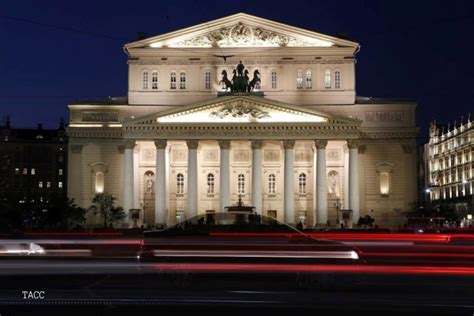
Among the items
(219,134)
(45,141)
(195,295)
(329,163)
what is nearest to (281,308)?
(195,295)

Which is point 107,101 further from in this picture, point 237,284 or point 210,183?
point 237,284

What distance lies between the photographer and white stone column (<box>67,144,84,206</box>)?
8169 centimetres

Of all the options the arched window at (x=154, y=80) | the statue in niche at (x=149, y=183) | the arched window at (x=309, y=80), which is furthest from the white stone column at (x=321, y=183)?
the arched window at (x=154, y=80)

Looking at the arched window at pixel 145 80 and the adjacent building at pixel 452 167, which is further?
the adjacent building at pixel 452 167

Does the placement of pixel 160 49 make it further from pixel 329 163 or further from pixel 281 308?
pixel 281 308

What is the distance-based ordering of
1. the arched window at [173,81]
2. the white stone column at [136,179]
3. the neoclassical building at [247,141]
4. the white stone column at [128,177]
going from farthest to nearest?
the arched window at [173,81], the neoclassical building at [247,141], the white stone column at [136,179], the white stone column at [128,177]

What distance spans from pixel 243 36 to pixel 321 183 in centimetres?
1937

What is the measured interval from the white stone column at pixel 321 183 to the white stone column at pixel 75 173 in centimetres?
2654

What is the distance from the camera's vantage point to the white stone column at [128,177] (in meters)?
75.9

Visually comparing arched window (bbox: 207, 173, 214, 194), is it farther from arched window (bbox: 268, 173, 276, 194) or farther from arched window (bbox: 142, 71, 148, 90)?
arched window (bbox: 142, 71, 148, 90)

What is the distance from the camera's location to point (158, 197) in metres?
75.8

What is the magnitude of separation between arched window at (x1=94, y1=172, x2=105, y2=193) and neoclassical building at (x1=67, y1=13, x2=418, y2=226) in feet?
0.37

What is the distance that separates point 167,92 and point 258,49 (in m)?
11.5

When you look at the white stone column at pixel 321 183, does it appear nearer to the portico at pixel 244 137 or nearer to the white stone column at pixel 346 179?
the portico at pixel 244 137
